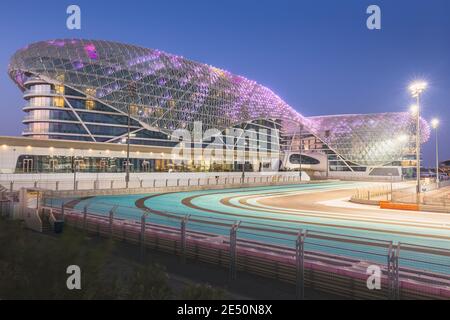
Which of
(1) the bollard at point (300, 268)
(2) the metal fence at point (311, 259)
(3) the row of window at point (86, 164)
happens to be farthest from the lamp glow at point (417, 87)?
(3) the row of window at point (86, 164)

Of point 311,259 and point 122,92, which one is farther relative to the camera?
point 122,92

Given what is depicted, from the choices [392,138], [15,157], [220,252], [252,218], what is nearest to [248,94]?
[392,138]

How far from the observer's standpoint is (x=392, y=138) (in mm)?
133250

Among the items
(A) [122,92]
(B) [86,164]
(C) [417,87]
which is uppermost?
(A) [122,92]

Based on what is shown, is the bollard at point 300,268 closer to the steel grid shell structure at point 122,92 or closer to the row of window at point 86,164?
the row of window at point 86,164

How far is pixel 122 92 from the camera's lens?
266 feet

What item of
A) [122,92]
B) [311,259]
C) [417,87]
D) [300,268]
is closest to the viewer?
[300,268]

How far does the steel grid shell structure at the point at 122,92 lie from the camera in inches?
2896

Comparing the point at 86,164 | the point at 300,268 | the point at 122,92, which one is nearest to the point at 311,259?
the point at 300,268

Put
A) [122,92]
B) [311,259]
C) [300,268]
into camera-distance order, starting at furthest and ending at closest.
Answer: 1. [122,92]
2. [311,259]
3. [300,268]

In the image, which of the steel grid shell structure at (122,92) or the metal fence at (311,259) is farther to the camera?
the steel grid shell structure at (122,92)

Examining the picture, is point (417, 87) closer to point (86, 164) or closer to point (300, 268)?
point (300, 268)

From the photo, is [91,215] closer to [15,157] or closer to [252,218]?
[252,218]

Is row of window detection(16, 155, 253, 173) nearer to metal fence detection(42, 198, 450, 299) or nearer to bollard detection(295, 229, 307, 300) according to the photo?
metal fence detection(42, 198, 450, 299)
